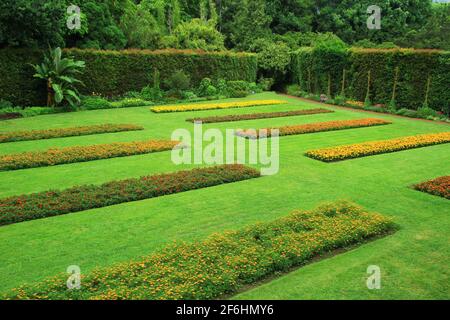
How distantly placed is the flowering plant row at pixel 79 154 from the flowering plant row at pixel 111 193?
2712mm

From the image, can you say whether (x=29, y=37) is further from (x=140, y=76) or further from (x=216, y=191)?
(x=216, y=191)

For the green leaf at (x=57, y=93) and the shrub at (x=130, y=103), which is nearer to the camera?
the green leaf at (x=57, y=93)

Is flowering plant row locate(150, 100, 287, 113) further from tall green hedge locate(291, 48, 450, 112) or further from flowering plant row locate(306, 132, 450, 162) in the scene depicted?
flowering plant row locate(306, 132, 450, 162)

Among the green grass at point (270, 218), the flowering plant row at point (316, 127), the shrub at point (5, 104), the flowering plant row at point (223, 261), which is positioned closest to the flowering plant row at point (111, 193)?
the green grass at point (270, 218)

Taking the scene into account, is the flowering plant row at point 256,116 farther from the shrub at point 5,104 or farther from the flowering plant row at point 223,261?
the flowering plant row at point 223,261

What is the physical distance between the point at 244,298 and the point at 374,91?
68.9 feet

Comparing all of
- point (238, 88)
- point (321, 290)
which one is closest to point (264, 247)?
point (321, 290)

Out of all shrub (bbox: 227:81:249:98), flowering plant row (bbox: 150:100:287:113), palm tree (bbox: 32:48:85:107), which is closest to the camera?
palm tree (bbox: 32:48:85:107)

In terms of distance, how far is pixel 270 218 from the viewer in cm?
782

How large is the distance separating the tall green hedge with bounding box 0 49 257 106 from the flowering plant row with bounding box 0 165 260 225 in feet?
47.5

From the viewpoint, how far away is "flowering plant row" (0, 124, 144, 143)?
1440 cm

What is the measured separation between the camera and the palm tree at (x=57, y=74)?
21016mm

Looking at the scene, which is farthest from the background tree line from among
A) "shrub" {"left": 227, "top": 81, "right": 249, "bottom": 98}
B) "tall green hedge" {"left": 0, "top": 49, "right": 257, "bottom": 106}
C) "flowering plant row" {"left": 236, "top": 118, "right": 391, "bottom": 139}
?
"flowering plant row" {"left": 236, "top": 118, "right": 391, "bottom": 139}
